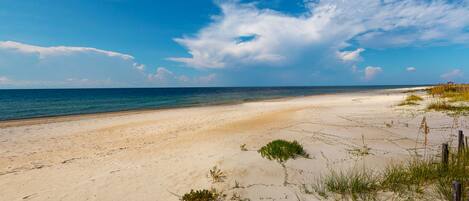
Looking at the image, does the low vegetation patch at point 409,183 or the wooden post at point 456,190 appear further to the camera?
the low vegetation patch at point 409,183

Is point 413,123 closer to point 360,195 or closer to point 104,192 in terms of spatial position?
point 360,195

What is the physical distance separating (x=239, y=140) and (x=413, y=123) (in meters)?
8.48

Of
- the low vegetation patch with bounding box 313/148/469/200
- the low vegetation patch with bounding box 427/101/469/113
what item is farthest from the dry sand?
the low vegetation patch with bounding box 427/101/469/113

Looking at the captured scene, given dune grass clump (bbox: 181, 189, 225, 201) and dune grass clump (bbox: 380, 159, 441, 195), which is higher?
dune grass clump (bbox: 380, 159, 441, 195)

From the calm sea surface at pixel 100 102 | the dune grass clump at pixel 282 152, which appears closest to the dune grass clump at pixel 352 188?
the dune grass clump at pixel 282 152

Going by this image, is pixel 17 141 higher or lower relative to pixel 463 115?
lower

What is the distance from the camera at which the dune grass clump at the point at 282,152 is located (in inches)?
301

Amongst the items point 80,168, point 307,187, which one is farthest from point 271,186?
point 80,168

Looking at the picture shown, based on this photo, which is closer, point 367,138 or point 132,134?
point 367,138

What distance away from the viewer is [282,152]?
7738 millimetres

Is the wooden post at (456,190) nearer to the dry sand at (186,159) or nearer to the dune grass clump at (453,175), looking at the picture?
the dune grass clump at (453,175)

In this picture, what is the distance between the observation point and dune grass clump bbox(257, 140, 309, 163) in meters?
7.64

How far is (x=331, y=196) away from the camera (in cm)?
523

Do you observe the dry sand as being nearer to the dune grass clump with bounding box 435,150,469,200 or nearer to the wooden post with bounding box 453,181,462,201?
the dune grass clump with bounding box 435,150,469,200
